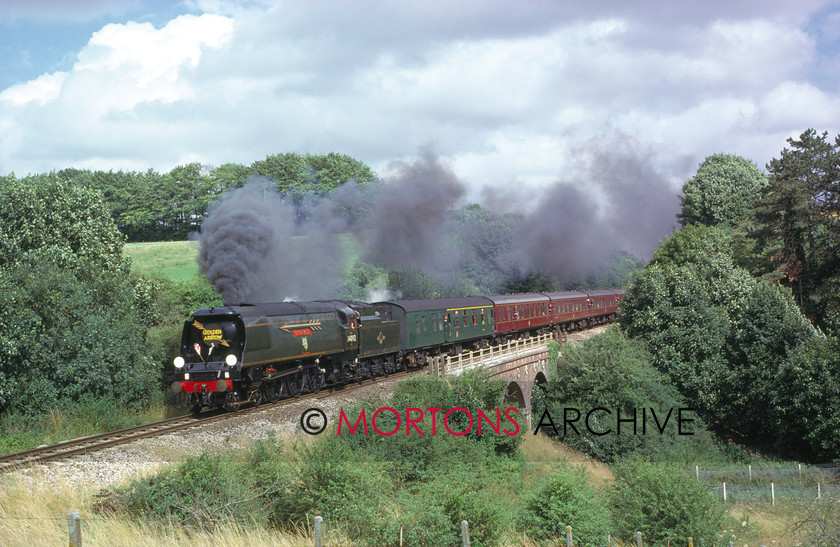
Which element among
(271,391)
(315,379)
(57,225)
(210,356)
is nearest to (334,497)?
(210,356)

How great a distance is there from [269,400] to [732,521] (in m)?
13.4

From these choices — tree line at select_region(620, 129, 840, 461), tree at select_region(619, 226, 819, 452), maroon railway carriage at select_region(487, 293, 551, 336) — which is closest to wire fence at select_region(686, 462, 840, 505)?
tree line at select_region(620, 129, 840, 461)

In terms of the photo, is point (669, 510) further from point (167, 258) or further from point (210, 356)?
point (167, 258)

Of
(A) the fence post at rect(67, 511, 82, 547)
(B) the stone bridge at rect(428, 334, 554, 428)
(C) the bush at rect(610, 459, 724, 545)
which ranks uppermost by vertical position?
(A) the fence post at rect(67, 511, 82, 547)

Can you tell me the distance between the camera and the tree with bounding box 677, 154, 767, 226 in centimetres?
6153

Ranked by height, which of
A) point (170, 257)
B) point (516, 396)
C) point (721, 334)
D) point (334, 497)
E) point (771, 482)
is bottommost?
point (771, 482)

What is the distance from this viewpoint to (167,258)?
211 ft

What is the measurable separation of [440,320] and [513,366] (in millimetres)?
3962

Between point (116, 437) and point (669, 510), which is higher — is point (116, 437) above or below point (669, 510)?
above

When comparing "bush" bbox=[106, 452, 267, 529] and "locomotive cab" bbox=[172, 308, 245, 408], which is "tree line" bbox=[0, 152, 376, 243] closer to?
"locomotive cab" bbox=[172, 308, 245, 408]

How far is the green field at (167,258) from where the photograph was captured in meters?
58.2

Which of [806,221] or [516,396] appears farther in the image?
[806,221]

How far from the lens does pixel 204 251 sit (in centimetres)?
2466

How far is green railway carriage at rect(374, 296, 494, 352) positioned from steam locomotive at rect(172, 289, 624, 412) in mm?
44
